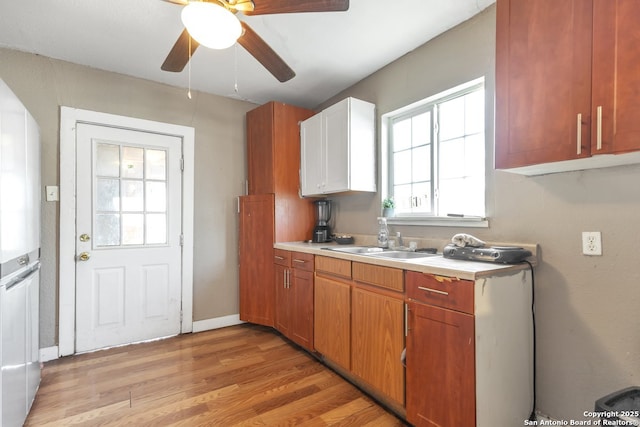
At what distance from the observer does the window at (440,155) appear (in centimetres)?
204

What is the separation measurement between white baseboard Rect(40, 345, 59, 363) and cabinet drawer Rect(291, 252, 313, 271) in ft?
6.75

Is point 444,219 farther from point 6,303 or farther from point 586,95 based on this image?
point 6,303

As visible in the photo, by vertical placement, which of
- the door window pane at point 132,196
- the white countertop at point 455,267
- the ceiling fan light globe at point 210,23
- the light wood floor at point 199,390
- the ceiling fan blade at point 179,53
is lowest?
the light wood floor at point 199,390

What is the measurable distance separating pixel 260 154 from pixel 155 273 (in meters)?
1.57

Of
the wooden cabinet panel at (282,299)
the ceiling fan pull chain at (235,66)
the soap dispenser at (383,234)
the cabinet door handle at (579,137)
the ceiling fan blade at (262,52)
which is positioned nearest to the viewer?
the cabinet door handle at (579,137)

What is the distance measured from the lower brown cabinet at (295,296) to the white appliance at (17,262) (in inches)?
67.2

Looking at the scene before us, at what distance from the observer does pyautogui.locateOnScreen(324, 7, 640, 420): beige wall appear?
136 centimetres

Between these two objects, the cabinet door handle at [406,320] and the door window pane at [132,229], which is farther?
the door window pane at [132,229]

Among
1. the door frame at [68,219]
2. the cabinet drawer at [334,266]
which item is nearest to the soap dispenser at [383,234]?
the cabinet drawer at [334,266]

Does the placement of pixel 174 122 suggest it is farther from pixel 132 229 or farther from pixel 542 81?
pixel 542 81

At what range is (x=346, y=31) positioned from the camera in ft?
7.00

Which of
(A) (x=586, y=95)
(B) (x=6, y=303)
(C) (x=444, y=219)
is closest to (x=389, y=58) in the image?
(C) (x=444, y=219)

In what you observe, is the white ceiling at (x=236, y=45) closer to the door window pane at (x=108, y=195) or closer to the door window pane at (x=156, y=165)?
the door window pane at (x=156, y=165)

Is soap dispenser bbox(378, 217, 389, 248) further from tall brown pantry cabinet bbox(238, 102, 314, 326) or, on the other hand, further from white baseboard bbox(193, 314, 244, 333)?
white baseboard bbox(193, 314, 244, 333)
